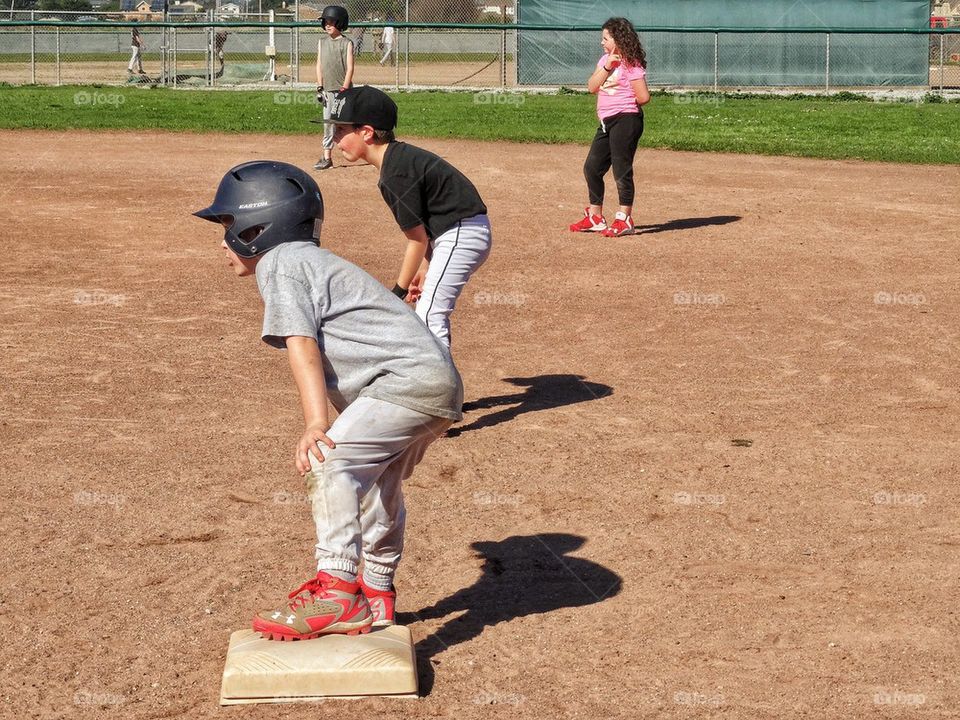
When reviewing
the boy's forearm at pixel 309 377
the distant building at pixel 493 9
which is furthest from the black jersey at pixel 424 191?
the distant building at pixel 493 9

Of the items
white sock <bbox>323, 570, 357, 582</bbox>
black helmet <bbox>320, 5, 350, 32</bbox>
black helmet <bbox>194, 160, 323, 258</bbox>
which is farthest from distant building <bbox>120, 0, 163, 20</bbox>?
white sock <bbox>323, 570, 357, 582</bbox>

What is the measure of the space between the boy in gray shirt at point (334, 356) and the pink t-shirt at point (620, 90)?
8.01 meters

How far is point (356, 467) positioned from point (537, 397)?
12.2 feet

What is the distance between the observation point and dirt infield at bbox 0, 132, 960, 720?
439cm

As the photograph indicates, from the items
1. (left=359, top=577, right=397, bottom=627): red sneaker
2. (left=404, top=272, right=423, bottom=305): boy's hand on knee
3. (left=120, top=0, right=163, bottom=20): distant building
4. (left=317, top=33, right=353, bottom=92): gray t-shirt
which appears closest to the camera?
(left=359, top=577, right=397, bottom=627): red sneaker

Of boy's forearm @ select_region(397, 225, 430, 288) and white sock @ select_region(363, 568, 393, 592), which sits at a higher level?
boy's forearm @ select_region(397, 225, 430, 288)

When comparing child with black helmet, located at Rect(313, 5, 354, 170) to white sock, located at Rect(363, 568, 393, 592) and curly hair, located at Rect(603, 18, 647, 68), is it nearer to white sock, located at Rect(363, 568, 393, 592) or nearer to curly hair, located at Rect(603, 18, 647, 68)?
curly hair, located at Rect(603, 18, 647, 68)

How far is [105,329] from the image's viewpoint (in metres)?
9.09

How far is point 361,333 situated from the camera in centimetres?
407

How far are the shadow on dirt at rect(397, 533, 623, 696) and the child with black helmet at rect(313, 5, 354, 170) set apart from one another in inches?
421

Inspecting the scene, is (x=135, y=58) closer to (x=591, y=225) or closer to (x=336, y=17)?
(x=336, y=17)

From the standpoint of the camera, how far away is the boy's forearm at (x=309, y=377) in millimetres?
3879

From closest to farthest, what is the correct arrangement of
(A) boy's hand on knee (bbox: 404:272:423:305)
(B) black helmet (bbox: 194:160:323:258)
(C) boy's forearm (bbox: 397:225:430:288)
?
(B) black helmet (bbox: 194:160:323:258)
(C) boy's forearm (bbox: 397:225:430:288)
(A) boy's hand on knee (bbox: 404:272:423:305)

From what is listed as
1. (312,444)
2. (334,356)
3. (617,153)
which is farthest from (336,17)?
(312,444)
